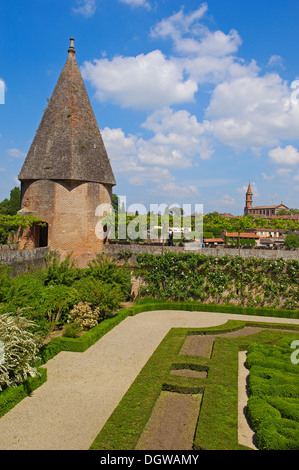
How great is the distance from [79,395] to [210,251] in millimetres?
12764

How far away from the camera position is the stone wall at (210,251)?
19.2 metres

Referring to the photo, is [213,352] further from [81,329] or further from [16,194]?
A: [16,194]

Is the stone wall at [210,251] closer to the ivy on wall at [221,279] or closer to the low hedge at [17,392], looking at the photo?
the ivy on wall at [221,279]

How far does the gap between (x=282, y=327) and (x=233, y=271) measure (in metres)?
4.55

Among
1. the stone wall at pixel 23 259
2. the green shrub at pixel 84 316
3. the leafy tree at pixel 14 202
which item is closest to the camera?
the green shrub at pixel 84 316

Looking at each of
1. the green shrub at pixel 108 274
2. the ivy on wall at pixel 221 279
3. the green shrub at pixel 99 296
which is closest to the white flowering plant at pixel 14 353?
the green shrub at pixel 99 296

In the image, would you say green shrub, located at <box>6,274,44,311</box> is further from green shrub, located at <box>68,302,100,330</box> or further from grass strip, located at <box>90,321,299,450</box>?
grass strip, located at <box>90,321,299,450</box>

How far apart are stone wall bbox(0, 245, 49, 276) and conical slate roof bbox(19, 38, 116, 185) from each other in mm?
4511

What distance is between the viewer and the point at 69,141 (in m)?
20.3

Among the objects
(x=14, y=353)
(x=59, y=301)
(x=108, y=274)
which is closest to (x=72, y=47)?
(x=108, y=274)

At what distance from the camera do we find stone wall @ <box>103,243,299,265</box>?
19188 mm

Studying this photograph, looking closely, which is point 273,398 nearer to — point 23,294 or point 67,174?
point 23,294

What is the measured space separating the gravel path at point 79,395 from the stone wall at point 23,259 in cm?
569
